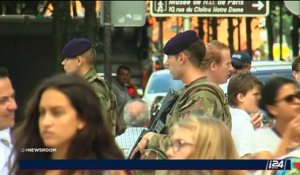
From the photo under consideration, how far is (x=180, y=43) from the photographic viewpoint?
6.62 meters

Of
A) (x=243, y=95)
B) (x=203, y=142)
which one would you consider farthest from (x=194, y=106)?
(x=203, y=142)

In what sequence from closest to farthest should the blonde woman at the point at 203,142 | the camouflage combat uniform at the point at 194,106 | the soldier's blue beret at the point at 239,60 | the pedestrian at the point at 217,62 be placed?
the blonde woman at the point at 203,142 → the camouflage combat uniform at the point at 194,106 → the pedestrian at the point at 217,62 → the soldier's blue beret at the point at 239,60

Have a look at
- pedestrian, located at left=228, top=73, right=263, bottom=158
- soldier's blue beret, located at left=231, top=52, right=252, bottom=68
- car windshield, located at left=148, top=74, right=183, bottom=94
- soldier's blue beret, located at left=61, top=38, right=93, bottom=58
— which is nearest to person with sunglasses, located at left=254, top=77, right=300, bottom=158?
pedestrian, located at left=228, top=73, right=263, bottom=158

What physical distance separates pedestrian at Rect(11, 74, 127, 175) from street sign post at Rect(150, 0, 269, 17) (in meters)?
11.4

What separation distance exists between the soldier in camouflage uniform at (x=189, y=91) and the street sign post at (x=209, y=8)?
359 inches

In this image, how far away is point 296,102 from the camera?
16.5ft

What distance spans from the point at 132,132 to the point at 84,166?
4627mm

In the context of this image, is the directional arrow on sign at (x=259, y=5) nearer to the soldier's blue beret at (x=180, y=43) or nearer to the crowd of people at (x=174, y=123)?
the crowd of people at (x=174, y=123)

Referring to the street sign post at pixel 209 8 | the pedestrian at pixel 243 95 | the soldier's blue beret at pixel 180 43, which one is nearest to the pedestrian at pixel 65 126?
the soldier's blue beret at pixel 180 43

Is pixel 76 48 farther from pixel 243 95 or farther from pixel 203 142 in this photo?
pixel 203 142

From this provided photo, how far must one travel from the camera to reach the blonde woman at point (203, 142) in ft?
13.8

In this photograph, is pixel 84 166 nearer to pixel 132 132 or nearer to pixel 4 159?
pixel 4 159

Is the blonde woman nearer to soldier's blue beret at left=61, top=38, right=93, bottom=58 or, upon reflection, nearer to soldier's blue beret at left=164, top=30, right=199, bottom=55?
soldier's blue beret at left=164, top=30, right=199, bottom=55

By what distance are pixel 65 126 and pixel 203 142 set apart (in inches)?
21.9
